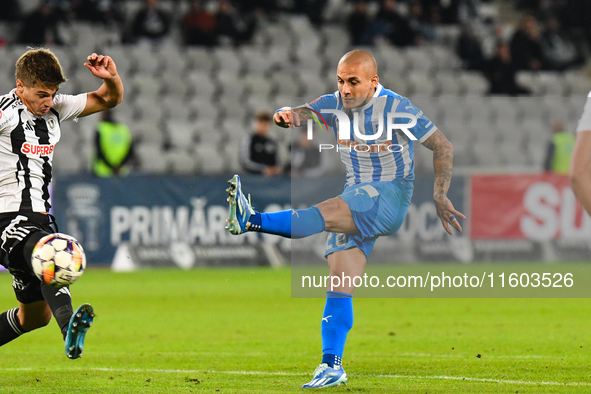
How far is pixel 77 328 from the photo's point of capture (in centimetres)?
455

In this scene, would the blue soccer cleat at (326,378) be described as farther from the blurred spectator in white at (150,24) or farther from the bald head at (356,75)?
the blurred spectator in white at (150,24)

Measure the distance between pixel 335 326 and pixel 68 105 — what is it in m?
2.08

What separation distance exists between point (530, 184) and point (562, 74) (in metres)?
7.58

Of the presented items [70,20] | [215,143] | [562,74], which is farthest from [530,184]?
[70,20]

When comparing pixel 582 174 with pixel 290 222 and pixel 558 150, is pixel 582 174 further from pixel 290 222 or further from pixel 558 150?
pixel 558 150

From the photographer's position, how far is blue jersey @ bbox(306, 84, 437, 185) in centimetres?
561

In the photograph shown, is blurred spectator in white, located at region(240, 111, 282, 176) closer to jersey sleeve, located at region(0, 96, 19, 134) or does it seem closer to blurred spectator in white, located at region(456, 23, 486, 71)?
blurred spectator in white, located at region(456, 23, 486, 71)

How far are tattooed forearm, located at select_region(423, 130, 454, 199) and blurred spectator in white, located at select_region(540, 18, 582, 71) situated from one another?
52.8 feet

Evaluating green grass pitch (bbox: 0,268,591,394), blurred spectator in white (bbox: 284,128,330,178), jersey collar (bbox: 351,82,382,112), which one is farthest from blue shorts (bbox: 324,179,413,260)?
blurred spectator in white (bbox: 284,128,330,178)

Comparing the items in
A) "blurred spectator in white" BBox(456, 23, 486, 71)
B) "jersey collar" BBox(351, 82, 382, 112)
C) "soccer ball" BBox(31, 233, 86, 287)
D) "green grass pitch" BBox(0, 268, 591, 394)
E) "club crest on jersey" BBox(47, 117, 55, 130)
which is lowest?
"green grass pitch" BBox(0, 268, 591, 394)

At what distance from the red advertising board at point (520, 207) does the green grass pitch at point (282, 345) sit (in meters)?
3.55

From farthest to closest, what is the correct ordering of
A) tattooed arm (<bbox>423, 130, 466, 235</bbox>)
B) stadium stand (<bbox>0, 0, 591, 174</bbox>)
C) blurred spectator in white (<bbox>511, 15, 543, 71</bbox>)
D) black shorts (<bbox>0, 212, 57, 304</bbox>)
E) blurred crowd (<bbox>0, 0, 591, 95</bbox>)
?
blurred spectator in white (<bbox>511, 15, 543, 71</bbox>) < blurred crowd (<bbox>0, 0, 591, 95</bbox>) < stadium stand (<bbox>0, 0, 591, 174</bbox>) < tattooed arm (<bbox>423, 130, 466, 235</bbox>) < black shorts (<bbox>0, 212, 57, 304</bbox>)

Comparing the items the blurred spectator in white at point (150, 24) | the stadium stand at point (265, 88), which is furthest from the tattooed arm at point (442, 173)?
the blurred spectator in white at point (150, 24)

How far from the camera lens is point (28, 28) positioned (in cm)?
1691
